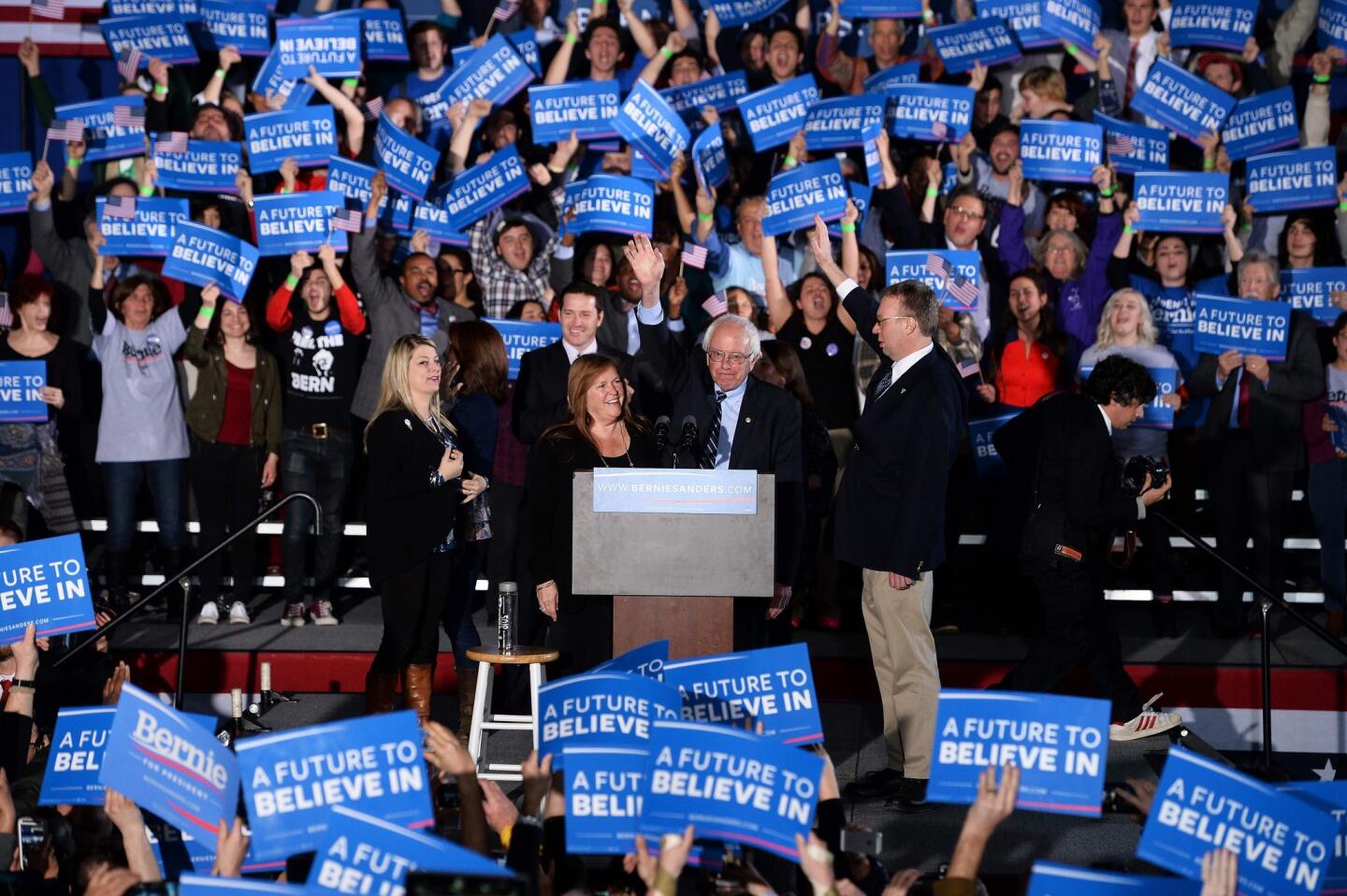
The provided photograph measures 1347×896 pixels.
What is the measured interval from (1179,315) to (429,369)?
4145 mm

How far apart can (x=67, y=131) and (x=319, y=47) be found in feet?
4.76

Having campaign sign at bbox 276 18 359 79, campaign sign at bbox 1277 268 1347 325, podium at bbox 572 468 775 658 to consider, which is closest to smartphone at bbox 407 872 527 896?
podium at bbox 572 468 775 658

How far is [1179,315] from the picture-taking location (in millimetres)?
8414

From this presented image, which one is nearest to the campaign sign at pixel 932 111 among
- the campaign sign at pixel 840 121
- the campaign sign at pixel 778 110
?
the campaign sign at pixel 840 121

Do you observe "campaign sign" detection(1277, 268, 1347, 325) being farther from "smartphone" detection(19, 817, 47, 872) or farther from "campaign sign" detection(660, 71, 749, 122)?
"smartphone" detection(19, 817, 47, 872)

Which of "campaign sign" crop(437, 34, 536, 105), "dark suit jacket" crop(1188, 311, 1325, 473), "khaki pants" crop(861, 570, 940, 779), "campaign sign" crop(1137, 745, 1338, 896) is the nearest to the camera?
"campaign sign" crop(1137, 745, 1338, 896)

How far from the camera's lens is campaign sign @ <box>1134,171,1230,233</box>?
8.59 m

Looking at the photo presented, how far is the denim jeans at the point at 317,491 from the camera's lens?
773cm

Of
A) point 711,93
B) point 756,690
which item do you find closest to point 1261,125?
point 711,93

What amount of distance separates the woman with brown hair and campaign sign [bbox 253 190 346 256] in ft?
9.30

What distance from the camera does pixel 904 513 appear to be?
18.7ft

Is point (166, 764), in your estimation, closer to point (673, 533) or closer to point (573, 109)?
point (673, 533)

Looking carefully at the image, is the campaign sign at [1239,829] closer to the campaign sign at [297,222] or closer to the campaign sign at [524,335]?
the campaign sign at [524,335]

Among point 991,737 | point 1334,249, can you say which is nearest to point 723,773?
point 991,737
